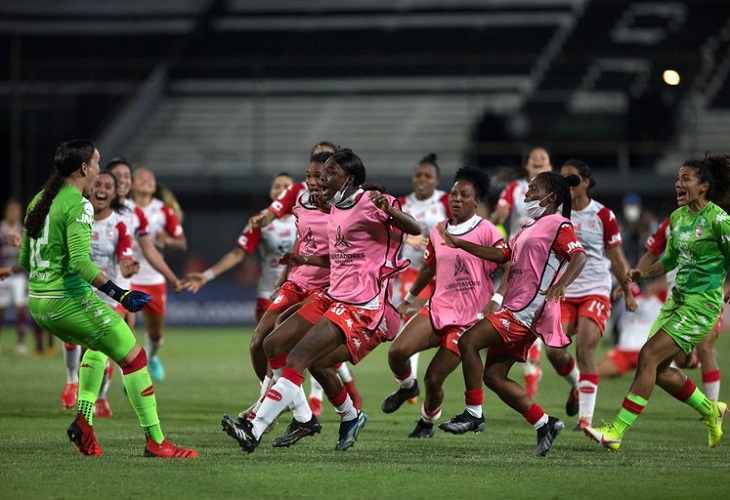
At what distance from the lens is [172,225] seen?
14148 millimetres

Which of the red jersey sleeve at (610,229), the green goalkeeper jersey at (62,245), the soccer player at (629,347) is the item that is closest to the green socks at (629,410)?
the red jersey sleeve at (610,229)

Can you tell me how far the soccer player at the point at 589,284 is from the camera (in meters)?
10.9

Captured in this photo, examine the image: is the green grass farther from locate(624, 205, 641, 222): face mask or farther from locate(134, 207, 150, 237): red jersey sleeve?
locate(624, 205, 641, 222): face mask

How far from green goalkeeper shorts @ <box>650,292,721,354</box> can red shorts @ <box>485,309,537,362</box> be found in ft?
3.56

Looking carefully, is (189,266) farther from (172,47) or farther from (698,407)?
(698,407)

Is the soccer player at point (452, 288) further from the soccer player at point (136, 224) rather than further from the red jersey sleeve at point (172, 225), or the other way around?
the red jersey sleeve at point (172, 225)

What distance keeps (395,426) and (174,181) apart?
19.6 metres

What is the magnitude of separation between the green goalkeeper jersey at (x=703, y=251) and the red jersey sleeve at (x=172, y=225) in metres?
6.54

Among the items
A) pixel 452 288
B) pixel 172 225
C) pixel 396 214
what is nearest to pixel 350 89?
pixel 172 225

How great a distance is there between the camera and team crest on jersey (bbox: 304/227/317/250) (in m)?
10.0

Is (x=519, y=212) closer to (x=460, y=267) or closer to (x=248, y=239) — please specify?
(x=248, y=239)

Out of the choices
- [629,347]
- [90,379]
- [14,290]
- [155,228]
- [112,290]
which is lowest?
[14,290]

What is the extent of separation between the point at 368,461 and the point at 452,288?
1.81 m

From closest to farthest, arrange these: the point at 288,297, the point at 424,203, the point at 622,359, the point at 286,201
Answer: the point at 288,297
the point at 286,201
the point at 424,203
the point at 622,359
